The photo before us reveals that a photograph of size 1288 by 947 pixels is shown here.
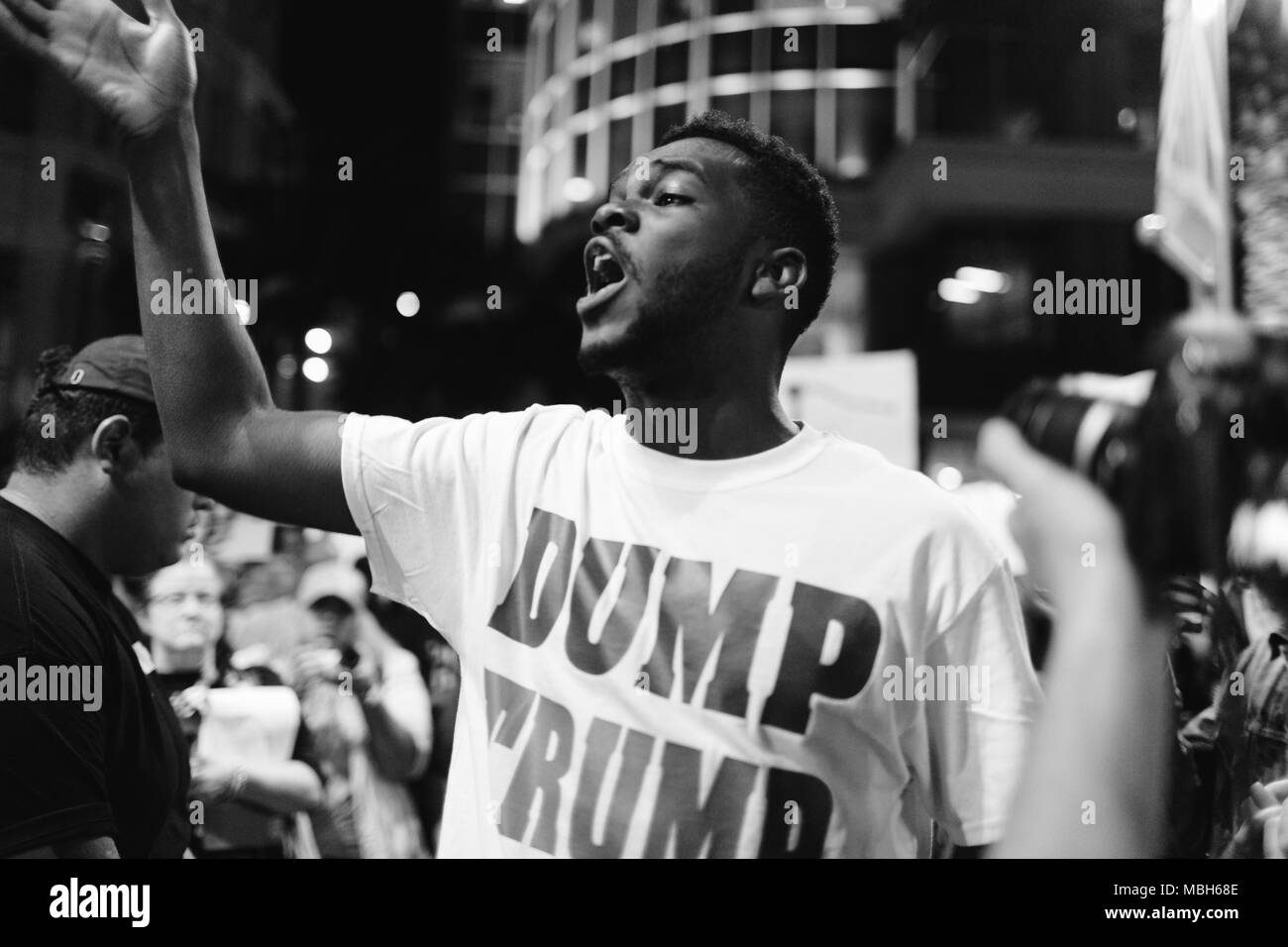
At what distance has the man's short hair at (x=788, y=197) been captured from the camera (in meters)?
1.54

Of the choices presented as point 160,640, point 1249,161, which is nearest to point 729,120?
point 160,640

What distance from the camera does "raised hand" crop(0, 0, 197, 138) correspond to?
4.10 ft

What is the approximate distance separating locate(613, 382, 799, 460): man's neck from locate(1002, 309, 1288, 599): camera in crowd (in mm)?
331

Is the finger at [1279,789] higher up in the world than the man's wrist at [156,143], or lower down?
lower down

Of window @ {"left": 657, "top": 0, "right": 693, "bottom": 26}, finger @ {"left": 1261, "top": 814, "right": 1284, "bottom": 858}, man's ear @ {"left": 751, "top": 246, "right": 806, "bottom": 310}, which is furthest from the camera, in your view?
window @ {"left": 657, "top": 0, "right": 693, "bottom": 26}

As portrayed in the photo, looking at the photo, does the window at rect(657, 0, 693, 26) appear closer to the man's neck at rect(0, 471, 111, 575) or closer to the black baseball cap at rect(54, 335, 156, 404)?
the black baseball cap at rect(54, 335, 156, 404)

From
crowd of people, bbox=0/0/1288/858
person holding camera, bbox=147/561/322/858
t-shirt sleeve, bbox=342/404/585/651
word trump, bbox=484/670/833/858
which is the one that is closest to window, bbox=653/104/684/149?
person holding camera, bbox=147/561/322/858

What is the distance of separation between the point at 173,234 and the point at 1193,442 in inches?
56.2

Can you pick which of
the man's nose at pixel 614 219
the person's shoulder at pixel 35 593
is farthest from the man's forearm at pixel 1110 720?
the person's shoulder at pixel 35 593

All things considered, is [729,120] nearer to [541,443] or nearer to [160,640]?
[541,443]

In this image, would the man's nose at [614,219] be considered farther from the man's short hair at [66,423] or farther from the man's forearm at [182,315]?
the man's short hair at [66,423]
